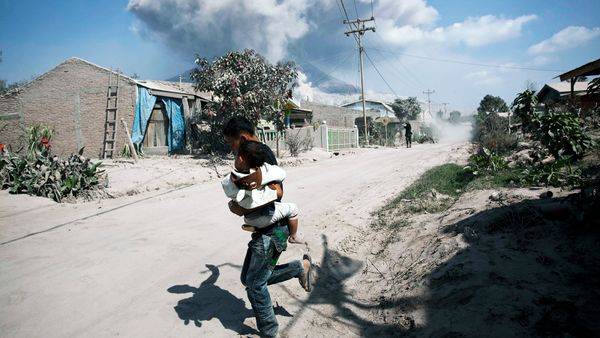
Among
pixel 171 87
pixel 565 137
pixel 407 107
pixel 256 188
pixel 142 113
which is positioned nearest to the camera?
pixel 256 188

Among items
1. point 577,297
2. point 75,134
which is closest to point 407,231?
point 577,297

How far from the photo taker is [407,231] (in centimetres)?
488

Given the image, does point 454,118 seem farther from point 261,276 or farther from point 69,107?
point 261,276

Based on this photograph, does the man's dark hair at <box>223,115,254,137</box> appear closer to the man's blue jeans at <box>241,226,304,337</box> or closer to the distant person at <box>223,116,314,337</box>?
the distant person at <box>223,116,314,337</box>

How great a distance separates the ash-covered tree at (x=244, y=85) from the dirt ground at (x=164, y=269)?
6770mm

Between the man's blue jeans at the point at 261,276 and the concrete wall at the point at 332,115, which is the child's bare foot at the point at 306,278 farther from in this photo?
the concrete wall at the point at 332,115

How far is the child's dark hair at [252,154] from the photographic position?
2.57 metres

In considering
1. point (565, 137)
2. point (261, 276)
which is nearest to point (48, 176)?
point (261, 276)

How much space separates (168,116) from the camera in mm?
15859

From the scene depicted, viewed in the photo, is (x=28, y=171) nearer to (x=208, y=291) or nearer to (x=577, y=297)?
(x=208, y=291)

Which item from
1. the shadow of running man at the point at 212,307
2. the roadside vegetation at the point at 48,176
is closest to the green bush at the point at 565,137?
the shadow of running man at the point at 212,307

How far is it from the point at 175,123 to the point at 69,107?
467cm

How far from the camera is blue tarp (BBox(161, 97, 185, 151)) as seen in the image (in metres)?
15.9

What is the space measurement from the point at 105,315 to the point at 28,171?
6587 millimetres
